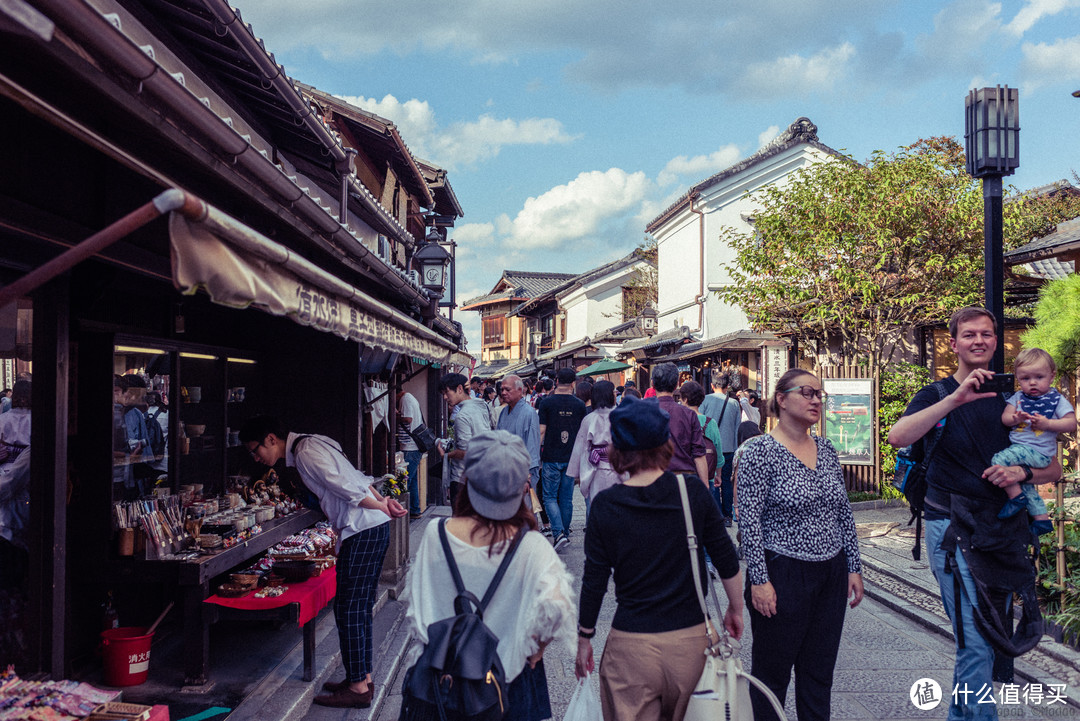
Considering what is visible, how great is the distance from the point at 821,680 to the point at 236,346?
5.63 metres

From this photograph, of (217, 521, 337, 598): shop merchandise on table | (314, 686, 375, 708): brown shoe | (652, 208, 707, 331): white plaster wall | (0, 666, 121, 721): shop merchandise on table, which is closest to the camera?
(0, 666, 121, 721): shop merchandise on table

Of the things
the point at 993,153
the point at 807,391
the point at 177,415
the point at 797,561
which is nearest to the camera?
the point at 797,561

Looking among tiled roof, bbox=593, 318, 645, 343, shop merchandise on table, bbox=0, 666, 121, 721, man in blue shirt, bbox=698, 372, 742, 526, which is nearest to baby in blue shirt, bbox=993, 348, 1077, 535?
shop merchandise on table, bbox=0, 666, 121, 721

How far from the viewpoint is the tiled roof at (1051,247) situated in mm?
8914

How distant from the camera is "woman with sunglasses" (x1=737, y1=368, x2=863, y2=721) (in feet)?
11.5

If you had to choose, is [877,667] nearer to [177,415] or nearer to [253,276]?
[253,276]

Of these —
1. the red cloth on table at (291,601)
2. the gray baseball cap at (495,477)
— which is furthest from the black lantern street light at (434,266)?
the gray baseball cap at (495,477)

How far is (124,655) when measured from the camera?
4.96m

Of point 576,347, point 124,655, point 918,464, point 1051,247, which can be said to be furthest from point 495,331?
point 918,464

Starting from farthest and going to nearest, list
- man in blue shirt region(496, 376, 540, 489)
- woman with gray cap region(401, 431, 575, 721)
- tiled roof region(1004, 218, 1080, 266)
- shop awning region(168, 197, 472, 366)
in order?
man in blue shirt region(496, 376, 540, 489) → tiled roof region(1004, 218, 1080, 266) → woman with gray cap region(401, 431, 575, 721) → shop awning region(168, 197, 472, 366)

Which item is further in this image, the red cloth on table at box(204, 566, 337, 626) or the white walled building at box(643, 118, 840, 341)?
the white walled building at box(643, 118, 840, 341)

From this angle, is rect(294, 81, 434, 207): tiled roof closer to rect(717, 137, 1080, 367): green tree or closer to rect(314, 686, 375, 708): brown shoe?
rect(717, 137, 1080, 367): green tree

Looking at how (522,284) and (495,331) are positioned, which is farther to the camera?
(495,331)

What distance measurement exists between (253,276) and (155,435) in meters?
3.95
